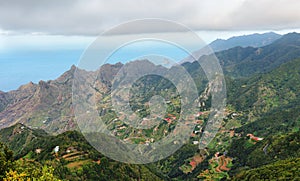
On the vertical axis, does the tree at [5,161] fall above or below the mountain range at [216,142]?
above

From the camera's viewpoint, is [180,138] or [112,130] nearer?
[180,138]

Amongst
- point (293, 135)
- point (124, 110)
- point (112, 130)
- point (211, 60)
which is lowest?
point (293, 135)

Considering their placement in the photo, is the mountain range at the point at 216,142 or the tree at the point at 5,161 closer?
the tree at the point at 5,161

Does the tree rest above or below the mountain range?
above

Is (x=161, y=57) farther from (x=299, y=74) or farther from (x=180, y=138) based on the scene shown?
(x=299, y=74)

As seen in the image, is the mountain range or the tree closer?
the tree

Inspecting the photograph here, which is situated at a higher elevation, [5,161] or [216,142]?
[5,161]

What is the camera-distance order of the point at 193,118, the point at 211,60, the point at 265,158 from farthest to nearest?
the point at 265,158 < the point at 193,118 < the point at 211,60

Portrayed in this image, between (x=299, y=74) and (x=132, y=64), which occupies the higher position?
(x=132, y=64)

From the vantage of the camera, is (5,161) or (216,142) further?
(216,142)

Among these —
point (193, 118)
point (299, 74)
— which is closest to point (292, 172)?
point (193, 118)

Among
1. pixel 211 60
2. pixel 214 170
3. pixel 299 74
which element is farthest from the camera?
pixel 299 74
